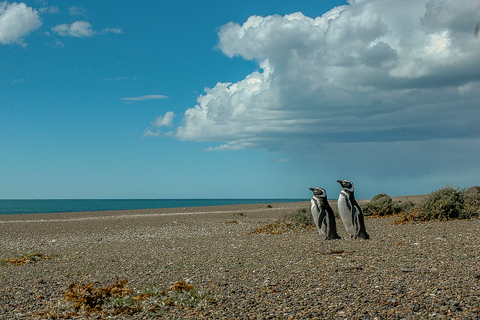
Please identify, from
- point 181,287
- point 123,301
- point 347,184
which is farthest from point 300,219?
point 123,301

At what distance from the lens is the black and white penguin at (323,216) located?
483 inches

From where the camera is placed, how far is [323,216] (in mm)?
12344

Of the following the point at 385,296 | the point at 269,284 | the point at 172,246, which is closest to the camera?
the point at 385,296

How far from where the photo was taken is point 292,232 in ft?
51.5

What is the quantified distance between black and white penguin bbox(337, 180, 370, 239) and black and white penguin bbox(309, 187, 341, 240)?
1.09 ft

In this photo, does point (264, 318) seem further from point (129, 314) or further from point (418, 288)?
point (418, 288)

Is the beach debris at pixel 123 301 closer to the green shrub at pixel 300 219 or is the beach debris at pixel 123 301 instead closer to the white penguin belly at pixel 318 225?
the white penguin belly at pixel 318 225

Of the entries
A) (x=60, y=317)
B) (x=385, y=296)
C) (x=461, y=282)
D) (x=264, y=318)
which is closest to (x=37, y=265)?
(x=60, y=317)

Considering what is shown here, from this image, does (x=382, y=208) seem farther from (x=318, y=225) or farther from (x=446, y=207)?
(x=318, y=225)

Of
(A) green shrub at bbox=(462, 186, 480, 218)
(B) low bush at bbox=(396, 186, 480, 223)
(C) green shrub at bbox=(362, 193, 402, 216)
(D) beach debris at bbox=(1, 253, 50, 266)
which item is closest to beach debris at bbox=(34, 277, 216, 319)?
(D) beach debris at bbox=(1, 253, 50, 266)

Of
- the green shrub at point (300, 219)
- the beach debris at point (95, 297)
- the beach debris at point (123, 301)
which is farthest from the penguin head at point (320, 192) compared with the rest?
the beach debris at point (95, 297)

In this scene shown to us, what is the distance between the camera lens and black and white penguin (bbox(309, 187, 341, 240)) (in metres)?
12.3

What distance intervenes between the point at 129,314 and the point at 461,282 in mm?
4862

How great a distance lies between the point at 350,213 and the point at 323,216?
749 millimetres
